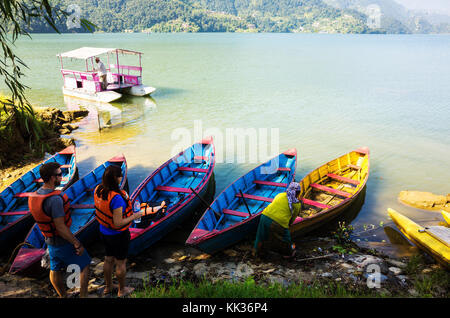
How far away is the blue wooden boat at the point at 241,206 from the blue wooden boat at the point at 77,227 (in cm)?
229

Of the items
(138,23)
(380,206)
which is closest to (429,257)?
(380,206)

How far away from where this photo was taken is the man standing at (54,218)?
3.66 m

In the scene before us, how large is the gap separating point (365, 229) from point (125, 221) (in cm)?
648

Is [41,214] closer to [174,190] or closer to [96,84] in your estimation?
[174,190]

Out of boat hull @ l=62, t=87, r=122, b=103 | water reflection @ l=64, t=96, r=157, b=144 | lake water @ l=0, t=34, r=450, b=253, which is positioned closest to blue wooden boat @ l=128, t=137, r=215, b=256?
lake water @ l=0, t=34, r=450, b=253

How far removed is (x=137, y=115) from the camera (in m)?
18.2

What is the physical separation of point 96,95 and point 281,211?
17678mm

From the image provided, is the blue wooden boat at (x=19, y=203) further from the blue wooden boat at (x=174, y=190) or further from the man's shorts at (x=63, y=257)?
the man's shorts at (x=63, y=257)

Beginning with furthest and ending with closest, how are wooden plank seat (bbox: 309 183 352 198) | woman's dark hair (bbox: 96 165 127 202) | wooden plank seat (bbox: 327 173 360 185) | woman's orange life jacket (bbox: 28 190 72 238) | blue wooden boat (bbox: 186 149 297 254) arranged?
wooden plank seat (bbox: 327 173 360 185), wooden plank seat (bbox: 309 183 352 198), blue wooden boat (bbox: 186 149 297 254), woman's dark hair (bbox: 96 165 127 202), woman's orange life jacket (bbox: 28 190 72 238)

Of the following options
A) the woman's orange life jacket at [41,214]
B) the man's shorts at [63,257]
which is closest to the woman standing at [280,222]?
the man's shorts at [63,257]

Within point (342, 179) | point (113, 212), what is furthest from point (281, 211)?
point (342, 179)

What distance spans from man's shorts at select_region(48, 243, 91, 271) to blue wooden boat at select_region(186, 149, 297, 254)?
2.21m

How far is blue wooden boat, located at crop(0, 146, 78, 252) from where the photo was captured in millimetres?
6387

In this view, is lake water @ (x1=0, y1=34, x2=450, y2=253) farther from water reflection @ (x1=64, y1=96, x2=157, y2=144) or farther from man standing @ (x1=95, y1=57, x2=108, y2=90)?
man standing @ (x1=95, y1=57, x2=108, y2=90)
